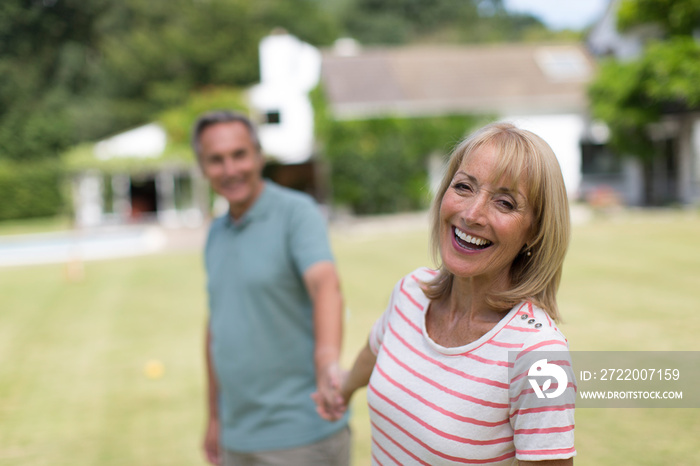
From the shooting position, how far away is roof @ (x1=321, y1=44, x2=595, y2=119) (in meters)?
23.8

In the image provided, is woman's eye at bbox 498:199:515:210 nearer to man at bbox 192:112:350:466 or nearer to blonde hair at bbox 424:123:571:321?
blonde hair at bbox 424:123:571:321

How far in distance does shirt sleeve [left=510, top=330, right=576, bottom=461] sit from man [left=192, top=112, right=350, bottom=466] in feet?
3.44

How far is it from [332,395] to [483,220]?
964mm

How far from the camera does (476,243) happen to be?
142 centimetres

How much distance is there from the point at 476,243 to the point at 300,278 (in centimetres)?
116

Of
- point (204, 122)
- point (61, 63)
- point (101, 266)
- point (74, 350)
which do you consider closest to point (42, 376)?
point (74, 350)

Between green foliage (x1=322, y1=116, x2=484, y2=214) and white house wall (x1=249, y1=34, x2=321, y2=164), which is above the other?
white house wall (x1=249, y1=34, x2=321, y2=164)

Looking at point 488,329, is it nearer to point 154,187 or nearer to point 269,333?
point 269,333

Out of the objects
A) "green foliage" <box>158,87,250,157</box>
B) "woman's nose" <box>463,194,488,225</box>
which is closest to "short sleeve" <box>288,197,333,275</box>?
"woman's nose" <box>463,194,488,225</box>

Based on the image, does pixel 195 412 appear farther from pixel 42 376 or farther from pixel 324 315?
pixel 324 315

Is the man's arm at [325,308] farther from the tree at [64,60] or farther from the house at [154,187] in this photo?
the house at [154,187]

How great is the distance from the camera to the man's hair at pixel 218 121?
8.76 ft

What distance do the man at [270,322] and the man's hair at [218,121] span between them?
8 centimetres

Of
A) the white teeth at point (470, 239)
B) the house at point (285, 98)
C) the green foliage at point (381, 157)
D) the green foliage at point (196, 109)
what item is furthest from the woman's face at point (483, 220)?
the house at point (285, 98)
